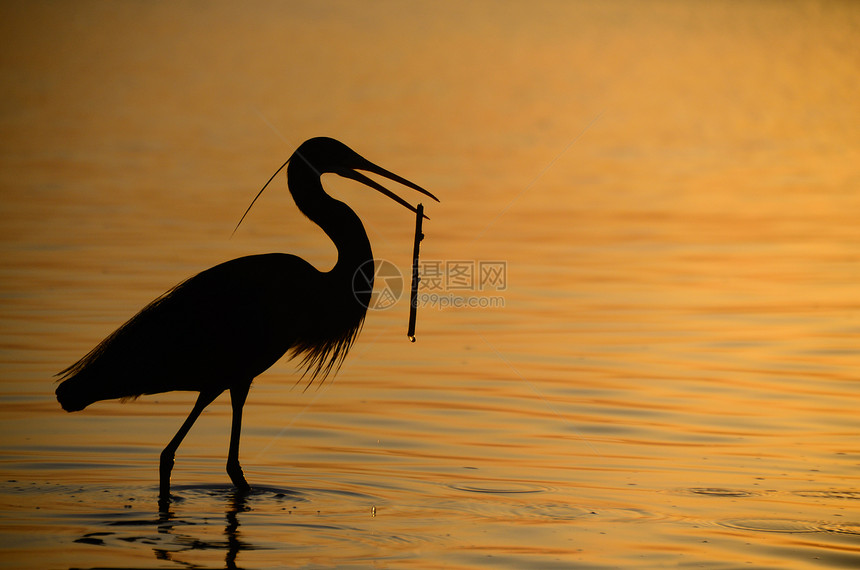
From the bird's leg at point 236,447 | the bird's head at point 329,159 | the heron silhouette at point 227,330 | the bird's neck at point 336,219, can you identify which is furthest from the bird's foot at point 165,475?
the bird's head at point 329,159

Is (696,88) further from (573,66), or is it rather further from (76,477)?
(76,477)

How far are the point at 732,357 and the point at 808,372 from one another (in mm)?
702

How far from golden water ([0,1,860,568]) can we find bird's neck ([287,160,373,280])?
1343 millimetres

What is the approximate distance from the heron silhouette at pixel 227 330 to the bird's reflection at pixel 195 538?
1.42ft

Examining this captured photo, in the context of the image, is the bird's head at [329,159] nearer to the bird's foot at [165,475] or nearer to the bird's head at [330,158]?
the bird's head at [330,158]

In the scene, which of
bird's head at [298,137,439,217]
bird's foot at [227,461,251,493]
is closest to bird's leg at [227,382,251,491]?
bird's foot at [227,461,251,493]

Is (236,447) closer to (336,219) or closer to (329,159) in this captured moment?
(336,219)

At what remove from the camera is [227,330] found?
8.23m

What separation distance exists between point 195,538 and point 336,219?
256 cm

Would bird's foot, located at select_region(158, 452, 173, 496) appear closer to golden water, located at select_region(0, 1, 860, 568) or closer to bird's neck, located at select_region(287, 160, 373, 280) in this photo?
golden water, located at select_region(0, 1, 860, 568)

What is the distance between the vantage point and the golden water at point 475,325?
7211 millimetres

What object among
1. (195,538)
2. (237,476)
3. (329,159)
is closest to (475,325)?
(329,159)

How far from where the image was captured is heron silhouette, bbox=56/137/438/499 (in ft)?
26.6

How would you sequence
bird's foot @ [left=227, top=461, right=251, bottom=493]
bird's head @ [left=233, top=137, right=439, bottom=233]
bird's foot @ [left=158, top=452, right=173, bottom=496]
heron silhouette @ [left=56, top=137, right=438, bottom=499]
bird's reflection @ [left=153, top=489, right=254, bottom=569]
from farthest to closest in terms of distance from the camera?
bird's head @ [left=233, top=137, right=439, bottom=233]
heron silhouette @ [left=56, top=137, right=438, bottom=499]
bird's foot @ [left=227, top=461, right=251, bottom=493]
bird's foot @ [left=158, top=452, right=173, bottom=496]
bird's reflection @ [left=153, top=489, right=254, bottom=569]
